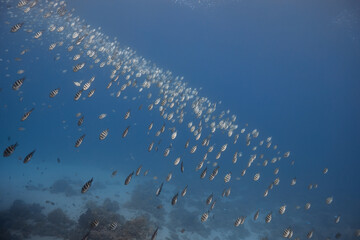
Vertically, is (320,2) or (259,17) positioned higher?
(259,17)

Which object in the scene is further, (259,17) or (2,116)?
(2,116)

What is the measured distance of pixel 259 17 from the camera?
4775 centimetres

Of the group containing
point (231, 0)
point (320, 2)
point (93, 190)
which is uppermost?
point (231, 0)

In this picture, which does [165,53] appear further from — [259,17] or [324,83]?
[324,83]

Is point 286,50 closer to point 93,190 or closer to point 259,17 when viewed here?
point 259,17

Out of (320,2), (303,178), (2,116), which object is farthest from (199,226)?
(2,116)

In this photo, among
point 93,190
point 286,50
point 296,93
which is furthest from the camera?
point 296,93

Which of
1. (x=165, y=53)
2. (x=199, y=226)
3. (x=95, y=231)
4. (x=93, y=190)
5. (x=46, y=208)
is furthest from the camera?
(x=165, y=53)

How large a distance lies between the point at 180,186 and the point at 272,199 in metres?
15.7

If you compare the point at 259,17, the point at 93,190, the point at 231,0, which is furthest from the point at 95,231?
the point at 259,17

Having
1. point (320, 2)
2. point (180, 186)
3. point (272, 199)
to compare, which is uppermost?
point (320, 2)

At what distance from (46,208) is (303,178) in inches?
2076

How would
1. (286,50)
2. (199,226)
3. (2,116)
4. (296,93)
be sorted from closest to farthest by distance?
1. (199,226)
2. (286,50)
3. (296,93)
4. (2,116)

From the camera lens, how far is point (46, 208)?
57.0 feet
